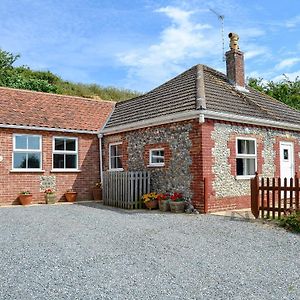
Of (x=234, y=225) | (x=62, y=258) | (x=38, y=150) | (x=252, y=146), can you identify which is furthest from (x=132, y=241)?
(x=38, y=150)

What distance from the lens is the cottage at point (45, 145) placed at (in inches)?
591

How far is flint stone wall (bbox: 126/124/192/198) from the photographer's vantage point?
12602 millimetres

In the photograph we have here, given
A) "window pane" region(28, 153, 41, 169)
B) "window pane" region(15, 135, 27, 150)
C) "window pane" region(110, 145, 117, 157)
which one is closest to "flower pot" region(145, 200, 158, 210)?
"window pane" region(110, 145, 117, 157)

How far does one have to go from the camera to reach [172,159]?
43.1ft

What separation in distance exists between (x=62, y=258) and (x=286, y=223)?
570 centimetres

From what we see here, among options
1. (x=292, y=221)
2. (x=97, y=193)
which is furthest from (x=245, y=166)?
(x=97, y=193)

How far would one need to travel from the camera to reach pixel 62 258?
636 centimetres

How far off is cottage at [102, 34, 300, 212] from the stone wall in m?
0.03

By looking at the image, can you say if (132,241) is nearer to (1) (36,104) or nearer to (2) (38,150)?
(2) (38,150)

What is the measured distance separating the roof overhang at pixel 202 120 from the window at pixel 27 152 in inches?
134

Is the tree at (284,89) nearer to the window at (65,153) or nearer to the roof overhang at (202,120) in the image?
the roof overhang at (202,120)

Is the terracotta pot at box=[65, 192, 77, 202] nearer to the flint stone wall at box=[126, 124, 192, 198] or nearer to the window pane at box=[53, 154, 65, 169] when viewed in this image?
the window pane at box=[53, 154, 65, 169]

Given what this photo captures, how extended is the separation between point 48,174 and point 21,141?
1.81m

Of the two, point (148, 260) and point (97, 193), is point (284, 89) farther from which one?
point (148, 260)
